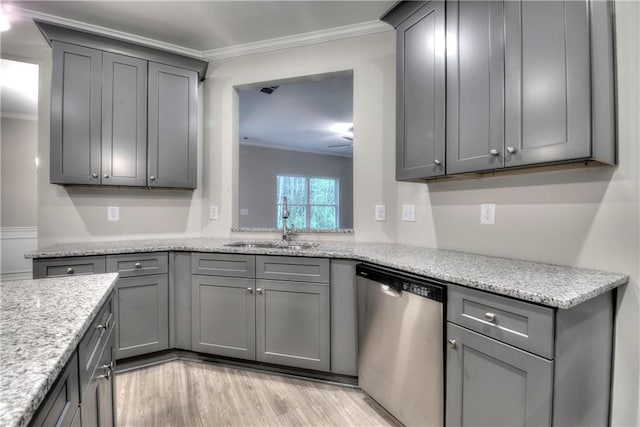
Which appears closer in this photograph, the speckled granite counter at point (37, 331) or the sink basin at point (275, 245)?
the speckled granite counter at point (37, 331)

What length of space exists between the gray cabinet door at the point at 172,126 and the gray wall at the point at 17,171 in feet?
10.6

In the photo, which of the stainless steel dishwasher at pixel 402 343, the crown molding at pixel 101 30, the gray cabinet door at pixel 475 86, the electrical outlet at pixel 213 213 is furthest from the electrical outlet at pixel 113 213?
the gray cabinet door at pixel 475 86

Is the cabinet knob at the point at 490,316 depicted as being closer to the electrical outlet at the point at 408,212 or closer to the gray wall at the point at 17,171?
the electrical outlet at the point at 408,212

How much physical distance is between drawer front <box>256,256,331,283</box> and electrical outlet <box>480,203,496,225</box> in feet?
3.22

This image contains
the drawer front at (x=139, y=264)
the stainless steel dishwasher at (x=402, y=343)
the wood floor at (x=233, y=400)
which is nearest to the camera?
the stainless steel dishwasher at (x=402, y=343)

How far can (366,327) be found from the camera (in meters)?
1.88

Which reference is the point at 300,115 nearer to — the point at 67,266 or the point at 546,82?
the point at 67,266

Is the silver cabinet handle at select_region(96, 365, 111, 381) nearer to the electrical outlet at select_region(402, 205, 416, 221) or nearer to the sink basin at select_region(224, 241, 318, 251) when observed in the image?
the sink basin at select_region(224, 241, 318, 251)

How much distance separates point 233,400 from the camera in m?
1.94

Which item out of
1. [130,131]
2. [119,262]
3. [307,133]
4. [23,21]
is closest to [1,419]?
[119,262]

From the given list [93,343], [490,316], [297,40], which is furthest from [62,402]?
[297,40]

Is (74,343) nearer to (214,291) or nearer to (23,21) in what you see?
(214,291)

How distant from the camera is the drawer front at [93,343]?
87 cm

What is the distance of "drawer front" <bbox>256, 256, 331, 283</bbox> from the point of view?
6.85ft
